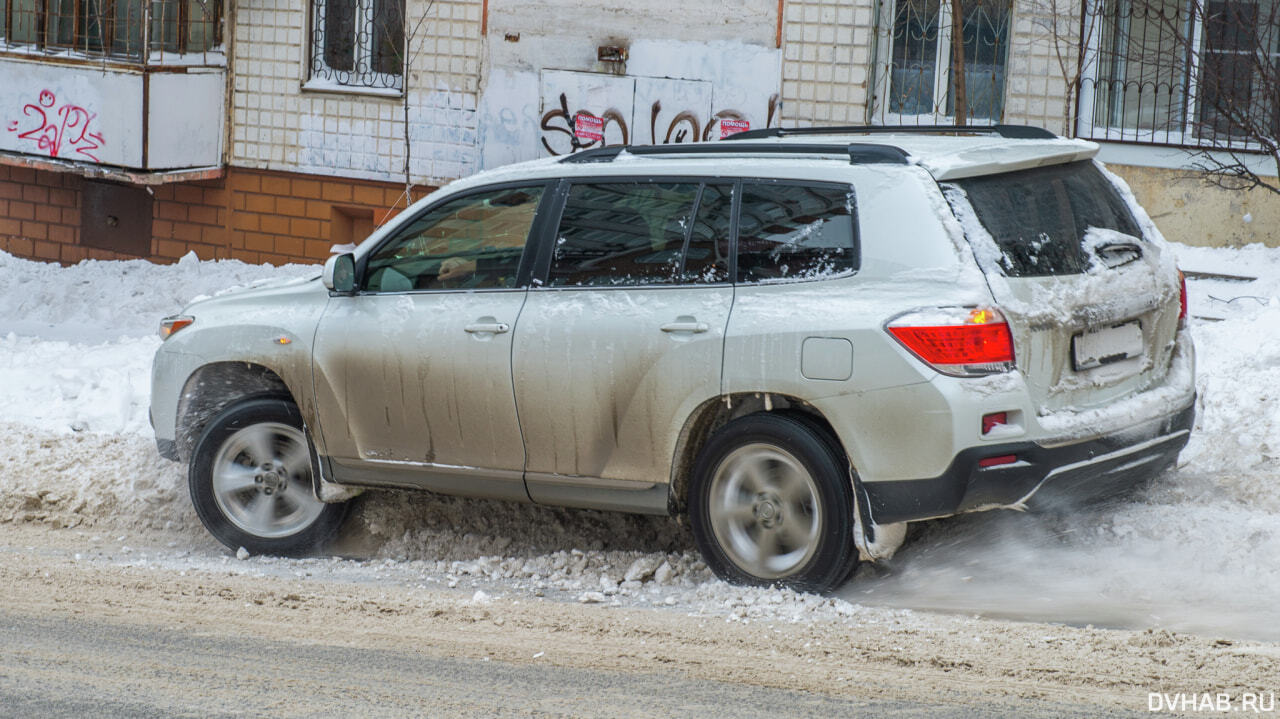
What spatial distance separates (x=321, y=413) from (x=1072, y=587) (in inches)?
125

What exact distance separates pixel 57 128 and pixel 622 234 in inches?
438

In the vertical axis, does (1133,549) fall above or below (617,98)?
below

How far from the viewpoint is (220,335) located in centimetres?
669

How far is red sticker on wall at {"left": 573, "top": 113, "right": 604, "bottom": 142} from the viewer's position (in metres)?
14.4

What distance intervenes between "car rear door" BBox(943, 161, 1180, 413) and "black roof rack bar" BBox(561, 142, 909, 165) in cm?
28

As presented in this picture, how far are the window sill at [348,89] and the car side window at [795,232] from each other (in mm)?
9937

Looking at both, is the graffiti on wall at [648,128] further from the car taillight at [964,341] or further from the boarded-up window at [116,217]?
the car taillight at [964,341]

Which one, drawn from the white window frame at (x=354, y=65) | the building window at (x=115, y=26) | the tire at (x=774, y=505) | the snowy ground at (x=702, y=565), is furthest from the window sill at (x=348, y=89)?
the tire at (x=774, y=505)

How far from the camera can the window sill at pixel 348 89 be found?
1503 centimetres

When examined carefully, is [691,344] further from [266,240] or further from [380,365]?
[266,240]

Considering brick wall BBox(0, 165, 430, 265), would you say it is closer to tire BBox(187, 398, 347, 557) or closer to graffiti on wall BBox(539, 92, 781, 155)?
graffiti on wall BBox(539, 92, 781, 155)

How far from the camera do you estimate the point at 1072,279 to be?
539 cm

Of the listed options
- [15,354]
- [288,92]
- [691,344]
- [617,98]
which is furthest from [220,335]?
[288,92]

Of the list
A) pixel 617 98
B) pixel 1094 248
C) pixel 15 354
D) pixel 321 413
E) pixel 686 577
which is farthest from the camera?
pixel 617 98
